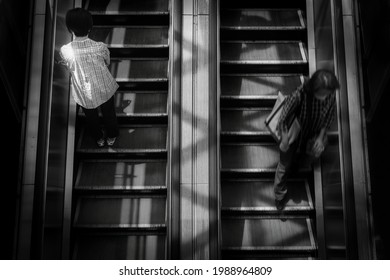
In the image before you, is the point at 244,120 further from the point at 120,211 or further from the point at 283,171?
the point at 120,211

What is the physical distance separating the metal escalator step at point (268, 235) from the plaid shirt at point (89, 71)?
1.90 meters

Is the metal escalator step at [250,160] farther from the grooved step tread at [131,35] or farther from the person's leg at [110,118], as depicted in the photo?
the grooved step tread at [131,35]

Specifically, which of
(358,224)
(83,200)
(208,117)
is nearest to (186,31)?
(208,117)

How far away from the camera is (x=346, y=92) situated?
20.9 ft

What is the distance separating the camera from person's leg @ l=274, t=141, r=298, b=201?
6.32m

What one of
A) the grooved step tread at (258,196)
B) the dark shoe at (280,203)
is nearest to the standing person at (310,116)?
the dark shoe at (280,203)

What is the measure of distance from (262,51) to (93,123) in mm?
2353

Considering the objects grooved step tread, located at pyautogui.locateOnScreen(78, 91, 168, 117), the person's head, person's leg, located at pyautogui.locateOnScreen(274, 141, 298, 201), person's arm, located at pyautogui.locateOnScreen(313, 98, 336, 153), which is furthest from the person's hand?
grooved step tread, located at pyautogui.locateOnScreen(78, 91, 168, 117)

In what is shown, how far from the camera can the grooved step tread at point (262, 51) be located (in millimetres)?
7691

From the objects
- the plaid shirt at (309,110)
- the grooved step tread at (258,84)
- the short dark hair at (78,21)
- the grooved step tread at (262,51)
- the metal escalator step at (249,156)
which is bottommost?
the metal escalator step at (249,156)

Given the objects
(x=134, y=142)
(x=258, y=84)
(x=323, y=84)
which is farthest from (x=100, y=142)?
(x=323, y=84)

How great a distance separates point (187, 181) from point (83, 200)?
117cm

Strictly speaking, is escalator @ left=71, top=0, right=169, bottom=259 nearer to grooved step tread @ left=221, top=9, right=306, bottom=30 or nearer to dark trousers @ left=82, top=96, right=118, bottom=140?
dark trousers @ left=82, top=96, right=118, bottom=140

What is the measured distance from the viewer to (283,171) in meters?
6.44
